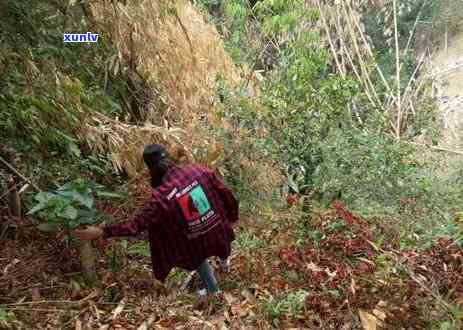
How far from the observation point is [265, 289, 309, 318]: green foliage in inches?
121

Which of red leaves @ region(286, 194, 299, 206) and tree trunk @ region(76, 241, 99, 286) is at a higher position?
tree trunk @ region(76, 241, 99, 286)

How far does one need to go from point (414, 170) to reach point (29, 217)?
3.82 metres

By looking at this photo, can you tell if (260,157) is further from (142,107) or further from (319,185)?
(142,107)

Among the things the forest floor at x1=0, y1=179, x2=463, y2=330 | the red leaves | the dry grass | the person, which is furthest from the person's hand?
the dry grass

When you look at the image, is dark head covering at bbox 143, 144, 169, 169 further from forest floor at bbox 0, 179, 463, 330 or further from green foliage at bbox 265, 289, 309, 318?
green foliage at bbox 265, 289, 309, 318

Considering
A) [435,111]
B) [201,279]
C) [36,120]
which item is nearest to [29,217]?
[36,120]

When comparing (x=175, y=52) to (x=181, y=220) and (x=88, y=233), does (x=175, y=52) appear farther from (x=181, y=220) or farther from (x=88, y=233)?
(x=88, y=233)

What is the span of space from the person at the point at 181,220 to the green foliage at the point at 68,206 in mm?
118

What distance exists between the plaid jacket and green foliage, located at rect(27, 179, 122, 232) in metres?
0.19

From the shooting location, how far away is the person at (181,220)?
2.91 metres

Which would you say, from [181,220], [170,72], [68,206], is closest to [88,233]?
[68,206]

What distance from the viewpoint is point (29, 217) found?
393 centimetres

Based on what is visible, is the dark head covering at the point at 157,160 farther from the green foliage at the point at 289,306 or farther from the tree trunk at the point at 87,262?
the green foliage at the point at 289,306

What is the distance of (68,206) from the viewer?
Answer: 110 inches
